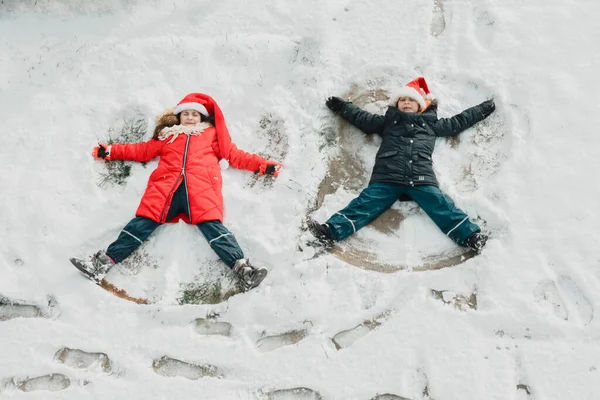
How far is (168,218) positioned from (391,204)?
215 centimetres

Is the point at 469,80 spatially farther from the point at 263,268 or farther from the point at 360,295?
the point at 263,268

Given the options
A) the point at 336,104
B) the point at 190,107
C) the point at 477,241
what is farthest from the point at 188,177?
the point at 477,241

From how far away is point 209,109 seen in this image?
5.34 metres

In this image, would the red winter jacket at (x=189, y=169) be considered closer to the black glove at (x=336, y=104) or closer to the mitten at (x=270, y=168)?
the mitten at (x=270, y=168)

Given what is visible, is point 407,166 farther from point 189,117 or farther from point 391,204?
point 189,117

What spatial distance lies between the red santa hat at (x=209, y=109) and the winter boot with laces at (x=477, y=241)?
2.49m

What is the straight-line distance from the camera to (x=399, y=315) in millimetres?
4359

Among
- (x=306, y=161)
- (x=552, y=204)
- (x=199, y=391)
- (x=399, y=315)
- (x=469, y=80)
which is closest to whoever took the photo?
(x=199, y=391)

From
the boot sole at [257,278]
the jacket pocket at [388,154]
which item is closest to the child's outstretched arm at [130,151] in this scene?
the boot sole at [257,278]

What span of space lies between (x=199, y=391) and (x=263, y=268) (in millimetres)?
1144

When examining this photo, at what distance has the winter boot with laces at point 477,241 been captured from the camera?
4535mm

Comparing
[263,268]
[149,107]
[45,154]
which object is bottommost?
[263,268]

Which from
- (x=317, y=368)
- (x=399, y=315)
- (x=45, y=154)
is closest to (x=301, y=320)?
(x=317, y=368)

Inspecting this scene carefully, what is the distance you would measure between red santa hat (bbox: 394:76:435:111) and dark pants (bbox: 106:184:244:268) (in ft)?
7.52
